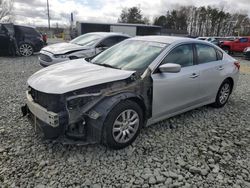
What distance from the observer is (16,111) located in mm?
4102

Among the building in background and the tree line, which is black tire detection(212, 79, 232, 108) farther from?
the tree line

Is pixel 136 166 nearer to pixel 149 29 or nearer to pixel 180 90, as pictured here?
pixel 180 90

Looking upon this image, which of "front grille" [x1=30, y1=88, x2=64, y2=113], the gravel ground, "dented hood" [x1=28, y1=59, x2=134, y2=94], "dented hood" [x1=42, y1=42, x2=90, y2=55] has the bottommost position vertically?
the gravel ground

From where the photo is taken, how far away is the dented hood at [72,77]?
2.61m

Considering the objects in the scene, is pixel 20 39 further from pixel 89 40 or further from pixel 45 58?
pixel 89 40

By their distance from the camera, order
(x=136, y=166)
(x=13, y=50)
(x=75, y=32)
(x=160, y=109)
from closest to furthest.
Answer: (x=136, y=166) < (x=160, y=109) < (x=13, y=50) < (x=75, y=32)

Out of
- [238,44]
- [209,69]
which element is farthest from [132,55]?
[238,44]

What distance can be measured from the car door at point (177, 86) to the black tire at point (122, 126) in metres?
0.37

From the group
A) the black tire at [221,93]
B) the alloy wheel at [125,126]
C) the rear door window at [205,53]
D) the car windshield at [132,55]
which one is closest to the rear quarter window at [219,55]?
the rear door window at [205,53]

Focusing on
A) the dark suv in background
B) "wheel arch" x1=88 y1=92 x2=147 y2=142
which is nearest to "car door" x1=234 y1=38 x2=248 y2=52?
the dark suv in background

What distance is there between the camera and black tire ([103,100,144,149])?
8.79ft

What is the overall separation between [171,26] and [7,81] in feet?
172

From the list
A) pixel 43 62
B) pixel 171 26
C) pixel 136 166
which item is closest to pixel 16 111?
pixel 136 166

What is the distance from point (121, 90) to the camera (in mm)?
2811
